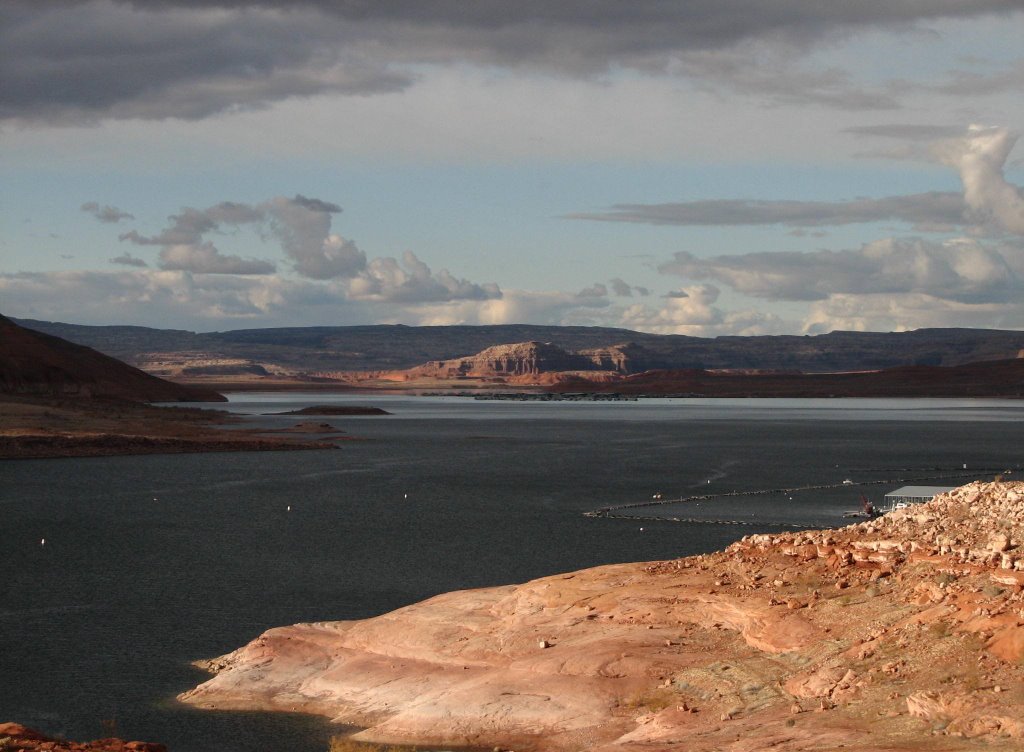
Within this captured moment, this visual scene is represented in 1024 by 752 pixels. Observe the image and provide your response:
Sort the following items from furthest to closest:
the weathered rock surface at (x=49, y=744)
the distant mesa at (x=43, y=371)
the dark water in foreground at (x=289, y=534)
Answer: the distant mesa at (x=43, y=371) < the dark water in foreground at (x=289, y=534) < the weathered rock surface at (x=49, y=744)

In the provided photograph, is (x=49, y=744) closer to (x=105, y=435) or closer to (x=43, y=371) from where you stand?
(x=105, y=435)

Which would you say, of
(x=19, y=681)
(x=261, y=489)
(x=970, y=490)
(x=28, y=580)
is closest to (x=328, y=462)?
(x=261, y=489)

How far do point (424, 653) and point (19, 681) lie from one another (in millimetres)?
11104

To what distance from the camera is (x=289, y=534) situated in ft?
200

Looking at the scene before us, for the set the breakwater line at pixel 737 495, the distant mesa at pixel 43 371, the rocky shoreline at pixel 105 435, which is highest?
the distant mesa at pixel 43 371

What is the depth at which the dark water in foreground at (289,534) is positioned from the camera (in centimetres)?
3259

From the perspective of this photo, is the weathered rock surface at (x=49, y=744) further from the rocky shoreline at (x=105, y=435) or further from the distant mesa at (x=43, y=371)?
the distant mesa at (x=43, y=371)

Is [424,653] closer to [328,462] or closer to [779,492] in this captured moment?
[779,492]

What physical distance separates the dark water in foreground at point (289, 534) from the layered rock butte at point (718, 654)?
7.42 feet

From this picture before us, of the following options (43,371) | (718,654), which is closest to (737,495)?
(718,654)

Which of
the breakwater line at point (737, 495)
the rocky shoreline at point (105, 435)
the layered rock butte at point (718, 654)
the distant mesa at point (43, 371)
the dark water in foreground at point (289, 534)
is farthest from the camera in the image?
the distant mesa at point (43, 371)

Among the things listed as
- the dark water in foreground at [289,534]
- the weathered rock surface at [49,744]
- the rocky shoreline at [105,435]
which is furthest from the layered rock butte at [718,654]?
the rocky shoreline at [105,435]

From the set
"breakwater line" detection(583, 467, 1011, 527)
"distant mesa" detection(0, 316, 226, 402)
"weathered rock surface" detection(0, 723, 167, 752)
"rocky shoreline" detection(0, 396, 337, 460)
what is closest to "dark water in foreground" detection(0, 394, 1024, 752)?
"breakwater line" detection(583, 467, 1011, 527)

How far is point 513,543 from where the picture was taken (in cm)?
5666
